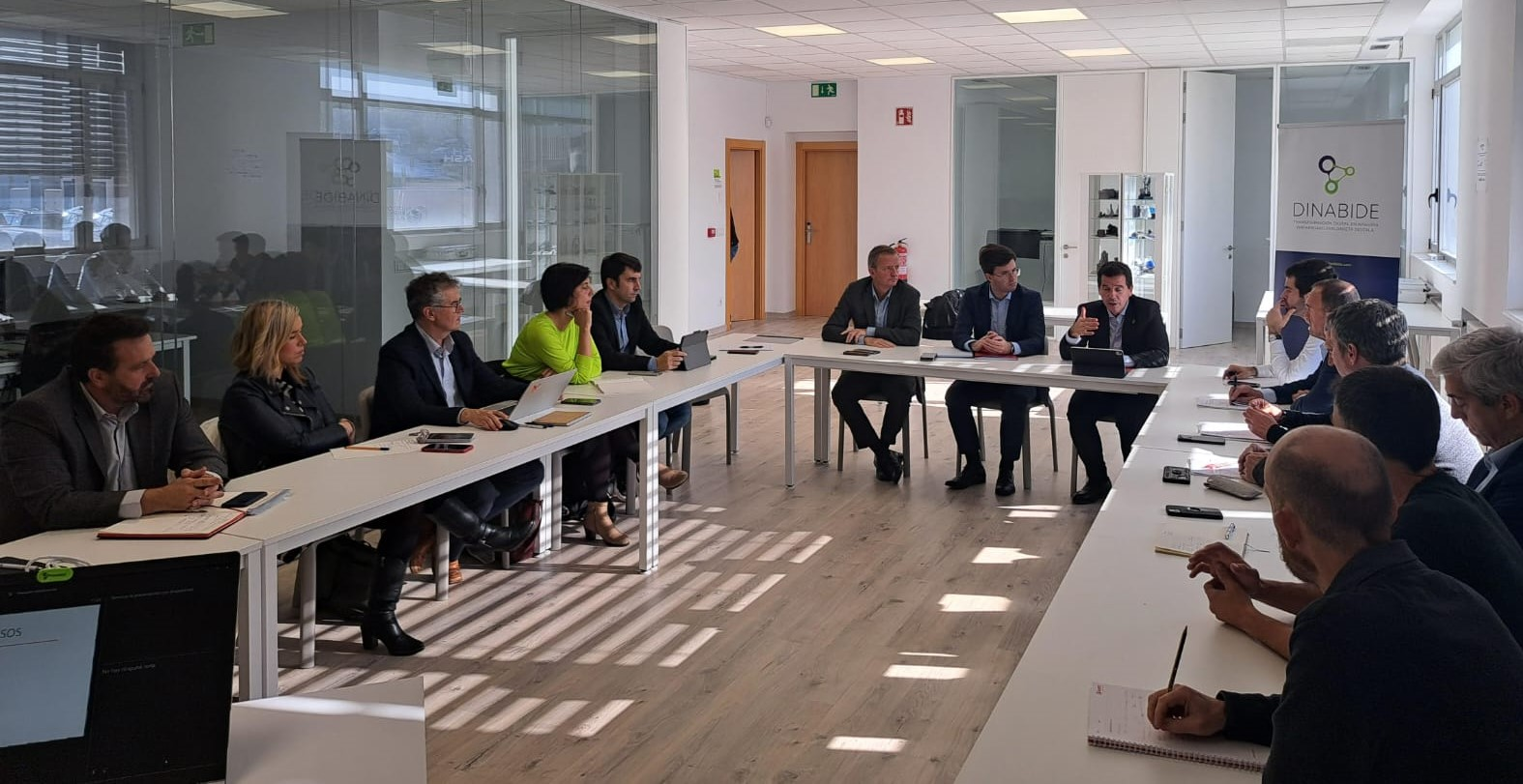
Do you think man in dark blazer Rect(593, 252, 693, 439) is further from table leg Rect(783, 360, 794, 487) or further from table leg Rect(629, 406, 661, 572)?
table leg Rect(629, 406, 661, 572)

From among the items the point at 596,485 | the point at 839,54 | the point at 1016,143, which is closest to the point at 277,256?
the point at 596,485

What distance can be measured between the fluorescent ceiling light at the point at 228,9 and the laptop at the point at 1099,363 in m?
4.30

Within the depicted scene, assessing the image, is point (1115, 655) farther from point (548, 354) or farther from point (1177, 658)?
point (548, 354)

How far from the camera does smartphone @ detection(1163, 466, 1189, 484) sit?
4.02m

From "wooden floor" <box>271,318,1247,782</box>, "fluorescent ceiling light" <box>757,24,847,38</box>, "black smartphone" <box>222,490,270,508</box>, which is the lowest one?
"wooden floor" <box>271,318,1247,782</box>

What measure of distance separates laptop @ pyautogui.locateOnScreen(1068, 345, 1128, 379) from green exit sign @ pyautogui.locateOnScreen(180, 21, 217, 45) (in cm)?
438

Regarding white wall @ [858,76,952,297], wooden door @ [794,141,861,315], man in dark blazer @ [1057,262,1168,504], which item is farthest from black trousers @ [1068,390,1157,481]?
wooden door @ [794,141,861,315]

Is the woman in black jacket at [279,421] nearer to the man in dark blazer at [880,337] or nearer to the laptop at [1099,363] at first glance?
the man in dark blazer at [880,337]

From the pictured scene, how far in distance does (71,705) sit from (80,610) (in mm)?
139

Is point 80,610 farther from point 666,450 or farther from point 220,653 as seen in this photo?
point 666,450

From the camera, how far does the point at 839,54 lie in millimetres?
12148

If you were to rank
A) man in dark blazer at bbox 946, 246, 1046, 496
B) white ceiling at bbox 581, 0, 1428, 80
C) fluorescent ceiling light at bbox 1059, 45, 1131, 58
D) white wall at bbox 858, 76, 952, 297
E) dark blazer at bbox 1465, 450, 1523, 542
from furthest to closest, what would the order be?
1. white wall at bbox 858, 76, 952, 297
2. fluorescent ceiling light at bbox 1059, 45, 1131, 58
3. white ceiling at bbox 581, 0, 1428, 80
4. man in dark blazer at bbox 946, 246, 1046, 496
5. dark blazer at bbox 1465, 450, 1523, 542

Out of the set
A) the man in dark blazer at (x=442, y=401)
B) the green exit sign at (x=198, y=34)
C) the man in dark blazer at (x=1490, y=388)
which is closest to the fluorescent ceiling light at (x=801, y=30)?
the green exit sign at (x=198, y=34)

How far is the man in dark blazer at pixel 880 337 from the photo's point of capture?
7.34 meters
